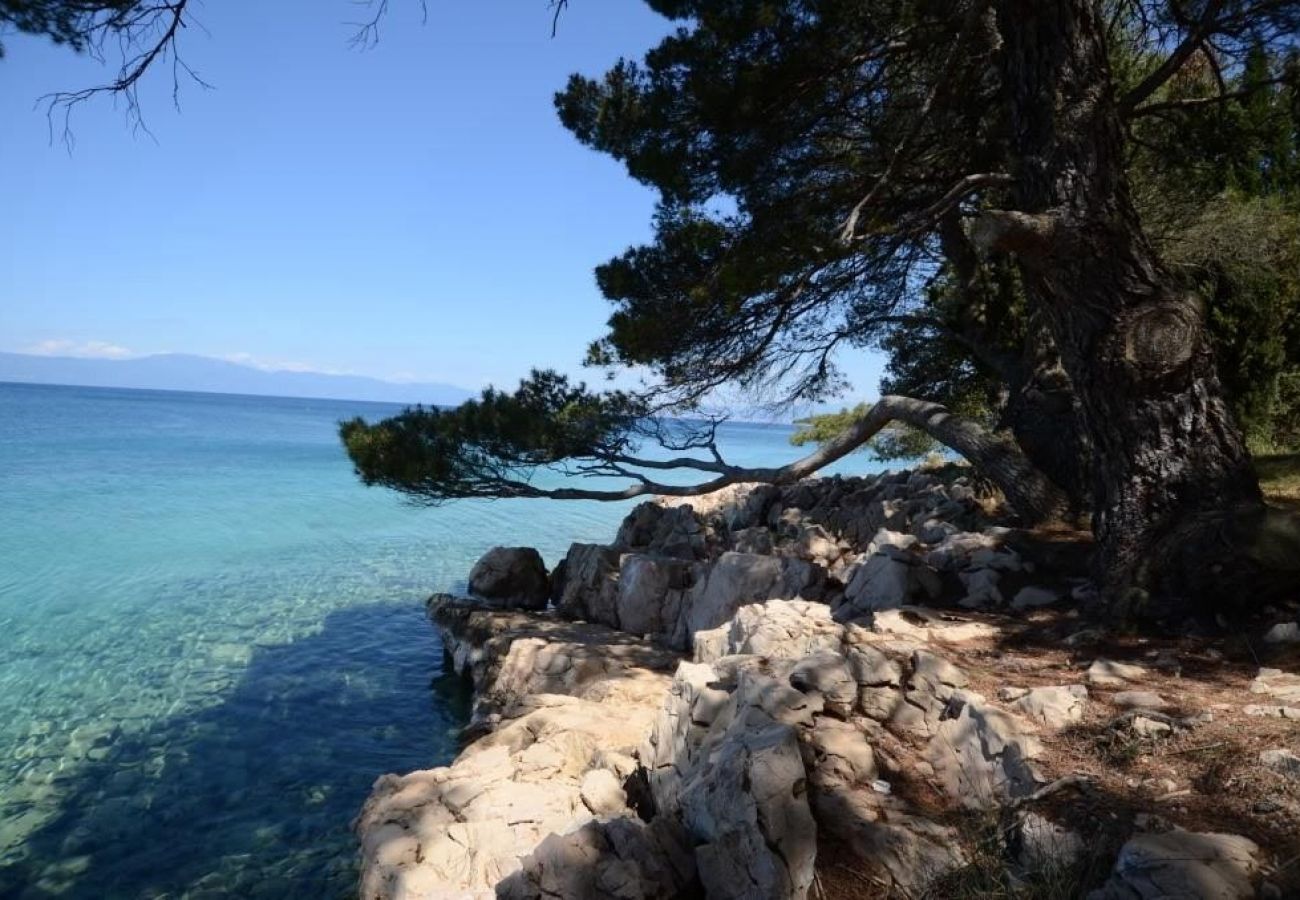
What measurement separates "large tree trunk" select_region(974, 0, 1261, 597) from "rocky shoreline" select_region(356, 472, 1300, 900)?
32.0 inches

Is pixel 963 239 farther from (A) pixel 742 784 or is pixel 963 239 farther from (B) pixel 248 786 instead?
(B) pixel 248 786

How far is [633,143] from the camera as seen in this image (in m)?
7.58

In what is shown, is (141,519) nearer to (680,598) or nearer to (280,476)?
(280,476)

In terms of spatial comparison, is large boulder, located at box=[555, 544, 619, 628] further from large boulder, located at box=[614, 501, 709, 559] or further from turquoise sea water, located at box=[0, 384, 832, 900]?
turquoise sea water, located at box=[0, 384, 832, 900]

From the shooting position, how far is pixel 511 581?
39.5 feet

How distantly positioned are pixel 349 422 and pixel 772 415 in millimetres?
5311

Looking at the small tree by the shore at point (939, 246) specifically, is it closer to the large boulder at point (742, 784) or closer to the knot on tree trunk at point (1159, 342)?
the knot on tree trunk at point (1159, 342)

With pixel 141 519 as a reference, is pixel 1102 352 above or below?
above

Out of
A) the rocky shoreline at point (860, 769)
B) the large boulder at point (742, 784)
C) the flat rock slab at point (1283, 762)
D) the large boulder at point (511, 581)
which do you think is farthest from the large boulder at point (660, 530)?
the flat rock slab at point (1283, 762)

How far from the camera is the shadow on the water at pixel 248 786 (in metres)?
5.54

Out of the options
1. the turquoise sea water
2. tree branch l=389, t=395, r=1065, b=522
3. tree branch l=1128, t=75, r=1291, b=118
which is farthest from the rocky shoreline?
tree branch l=1128, t=75, r=1291, b=118

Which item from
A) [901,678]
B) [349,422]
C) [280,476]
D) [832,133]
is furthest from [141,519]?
[901,678]

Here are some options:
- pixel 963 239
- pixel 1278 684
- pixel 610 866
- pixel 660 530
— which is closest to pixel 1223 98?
pixel 963 239

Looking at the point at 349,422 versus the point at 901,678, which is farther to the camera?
the point at 349,422
